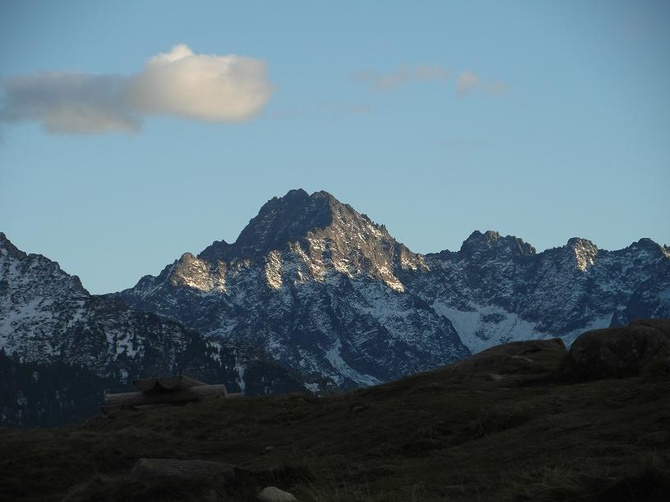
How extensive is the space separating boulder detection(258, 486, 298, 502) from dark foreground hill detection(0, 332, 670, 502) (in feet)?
1.10

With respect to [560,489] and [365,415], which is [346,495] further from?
[365,415]

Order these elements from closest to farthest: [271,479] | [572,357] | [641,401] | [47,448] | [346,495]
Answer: [346,495]
[271,479]
[641,401]
[47,448]
[572,357]

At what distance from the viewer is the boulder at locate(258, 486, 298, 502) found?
24.3 metres

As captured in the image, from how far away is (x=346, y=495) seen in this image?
23.2 meters

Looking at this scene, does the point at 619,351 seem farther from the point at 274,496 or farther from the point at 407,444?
the point at 274,496

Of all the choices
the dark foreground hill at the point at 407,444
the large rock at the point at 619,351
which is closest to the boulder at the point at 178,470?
the dark foreground hill at the point at 407,444

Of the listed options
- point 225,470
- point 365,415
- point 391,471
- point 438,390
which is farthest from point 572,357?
point 225,470

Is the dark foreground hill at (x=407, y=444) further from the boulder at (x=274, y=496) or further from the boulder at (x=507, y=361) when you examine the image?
the boulder at (x=274, y=496)

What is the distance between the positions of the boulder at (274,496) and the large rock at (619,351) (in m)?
16.8

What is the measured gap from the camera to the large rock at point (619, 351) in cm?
3844

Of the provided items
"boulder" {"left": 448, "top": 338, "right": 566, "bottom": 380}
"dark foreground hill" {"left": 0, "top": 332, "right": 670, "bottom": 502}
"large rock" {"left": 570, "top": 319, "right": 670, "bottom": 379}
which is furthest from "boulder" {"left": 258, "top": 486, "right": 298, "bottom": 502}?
"boulder" {"left": 448, "top": 338, "right": 566, "bottom": 380}

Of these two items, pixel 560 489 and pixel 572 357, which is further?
pixel 572 357

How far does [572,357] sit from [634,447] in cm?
1466

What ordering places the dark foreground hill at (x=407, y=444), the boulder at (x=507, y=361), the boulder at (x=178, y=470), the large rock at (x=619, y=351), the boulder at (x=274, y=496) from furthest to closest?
the boulder at (x=507, y=361) → the large rock at (x=619, y=351) → the boulder at (x=178, y=470) → the boulder at (x=274, y=496) → the dark foreground hill at (x=407, y=444)
